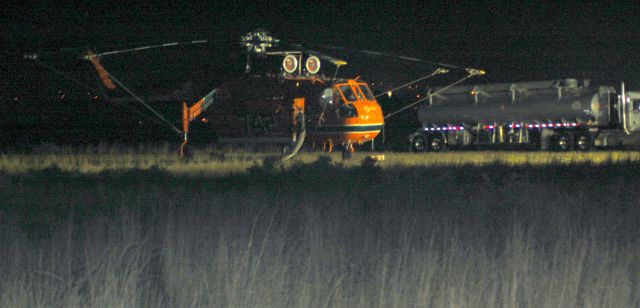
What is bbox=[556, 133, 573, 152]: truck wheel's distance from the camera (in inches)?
1304

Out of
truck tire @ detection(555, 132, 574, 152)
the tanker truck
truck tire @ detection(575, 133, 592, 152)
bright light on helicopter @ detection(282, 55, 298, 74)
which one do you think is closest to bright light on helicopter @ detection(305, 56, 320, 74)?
bright light on helicopter @ detection(282, 55, 298, 74)

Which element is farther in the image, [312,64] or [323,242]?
[312,64]

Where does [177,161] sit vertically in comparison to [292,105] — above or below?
below

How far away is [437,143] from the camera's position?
37.1 meters

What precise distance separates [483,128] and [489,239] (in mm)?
27416

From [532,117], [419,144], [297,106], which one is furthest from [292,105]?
[532,117]

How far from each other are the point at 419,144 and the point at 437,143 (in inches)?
30.2

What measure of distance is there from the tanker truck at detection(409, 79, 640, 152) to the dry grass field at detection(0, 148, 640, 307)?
16.8 metres

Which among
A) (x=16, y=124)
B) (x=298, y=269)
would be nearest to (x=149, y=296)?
(x=298, y=269)

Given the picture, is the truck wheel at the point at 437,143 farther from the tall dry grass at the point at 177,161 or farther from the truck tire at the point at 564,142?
the tall dry grass at the point at 177,161

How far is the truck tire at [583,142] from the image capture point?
108 ft

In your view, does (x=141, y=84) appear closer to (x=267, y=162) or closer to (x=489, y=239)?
(x=267, y=162)

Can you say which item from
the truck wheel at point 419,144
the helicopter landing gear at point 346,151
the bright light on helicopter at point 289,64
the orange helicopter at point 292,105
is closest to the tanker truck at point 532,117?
the truck wheel at point 419,144

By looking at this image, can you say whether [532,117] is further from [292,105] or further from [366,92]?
[292,105]
